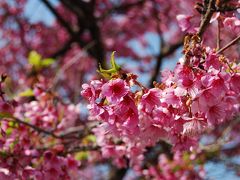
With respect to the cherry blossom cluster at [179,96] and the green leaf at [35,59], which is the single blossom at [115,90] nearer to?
the cherry blossom cluster at [179,96]

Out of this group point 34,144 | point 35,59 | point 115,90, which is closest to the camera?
point 115,90

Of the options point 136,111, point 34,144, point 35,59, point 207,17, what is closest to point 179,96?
point 136,111

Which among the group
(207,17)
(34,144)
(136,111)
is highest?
(207,17)

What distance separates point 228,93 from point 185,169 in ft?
9.48

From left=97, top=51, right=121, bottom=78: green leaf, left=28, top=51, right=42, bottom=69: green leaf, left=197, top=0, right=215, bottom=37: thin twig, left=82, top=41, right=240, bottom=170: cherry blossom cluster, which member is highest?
left=28, top=51, right=42, bottom=69: green leaf

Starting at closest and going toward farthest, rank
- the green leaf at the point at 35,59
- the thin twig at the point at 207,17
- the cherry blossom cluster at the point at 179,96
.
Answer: the cherry blossom cluster at the point at 179,96, the thin twig at the point at 207,17, the green leaf at the point at 35,59

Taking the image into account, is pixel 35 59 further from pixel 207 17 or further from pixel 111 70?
pixel 111 70

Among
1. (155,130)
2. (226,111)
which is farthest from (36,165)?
(226,111)

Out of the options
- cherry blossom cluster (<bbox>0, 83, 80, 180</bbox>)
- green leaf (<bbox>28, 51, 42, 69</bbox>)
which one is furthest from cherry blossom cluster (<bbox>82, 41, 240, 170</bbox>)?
green leaf (<bbox>28, 51, 42, 69</bbox>)

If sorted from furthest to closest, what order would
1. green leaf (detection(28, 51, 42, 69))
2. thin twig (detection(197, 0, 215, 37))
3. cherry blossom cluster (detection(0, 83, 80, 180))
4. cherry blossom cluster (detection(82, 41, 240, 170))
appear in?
1. green leaf (detection(28, 51, 42, 69))
2. cherry blossom cluster (detection(0, 83, 80, 180))
3. thin twig (detection(197, 0, 215, 37))
4. cherry blossom cluster (detection(82, 41, 240, 170))

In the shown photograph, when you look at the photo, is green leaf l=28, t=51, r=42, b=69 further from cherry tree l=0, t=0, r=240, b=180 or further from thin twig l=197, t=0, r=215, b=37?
thin twig l=197, t=0, r=215, b=37

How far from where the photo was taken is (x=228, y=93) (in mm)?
1998

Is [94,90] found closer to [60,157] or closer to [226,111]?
[226,111]

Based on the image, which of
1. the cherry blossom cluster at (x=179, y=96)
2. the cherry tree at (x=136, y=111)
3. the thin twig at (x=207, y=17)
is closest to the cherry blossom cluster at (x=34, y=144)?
the cherry tree at (x=136, y=111)
